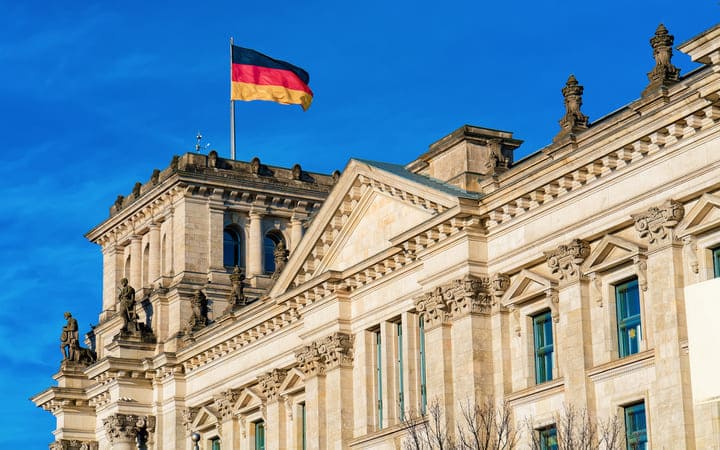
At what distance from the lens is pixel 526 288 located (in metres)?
44.9

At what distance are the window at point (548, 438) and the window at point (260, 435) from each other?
666 inches

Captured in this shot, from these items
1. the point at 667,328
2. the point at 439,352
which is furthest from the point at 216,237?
the point at 667,328

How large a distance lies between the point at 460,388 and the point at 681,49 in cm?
1341

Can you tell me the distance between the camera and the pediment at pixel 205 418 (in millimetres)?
61219

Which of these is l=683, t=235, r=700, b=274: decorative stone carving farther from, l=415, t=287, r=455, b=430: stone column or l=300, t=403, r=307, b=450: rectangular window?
l=300, t=403, r=307, b=450: rectangular window

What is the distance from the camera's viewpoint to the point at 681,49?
36000 millimetres

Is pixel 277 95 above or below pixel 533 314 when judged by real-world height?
above

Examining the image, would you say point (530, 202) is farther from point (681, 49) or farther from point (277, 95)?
point (277, 95)

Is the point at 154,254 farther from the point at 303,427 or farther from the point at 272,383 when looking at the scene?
the point at 303,427

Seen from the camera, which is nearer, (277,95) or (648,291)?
(648,291)

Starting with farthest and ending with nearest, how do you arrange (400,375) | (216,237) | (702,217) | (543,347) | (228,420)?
(216,237) < (228,420) < (400,375) < (543,347) < (702,217)

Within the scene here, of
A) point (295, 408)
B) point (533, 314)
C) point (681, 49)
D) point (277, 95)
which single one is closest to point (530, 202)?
point (533, 314)

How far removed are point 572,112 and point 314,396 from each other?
1448 centimetres

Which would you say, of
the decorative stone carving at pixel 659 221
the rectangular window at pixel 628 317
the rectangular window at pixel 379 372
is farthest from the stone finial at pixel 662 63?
the rectangular window at pixel 379 372
